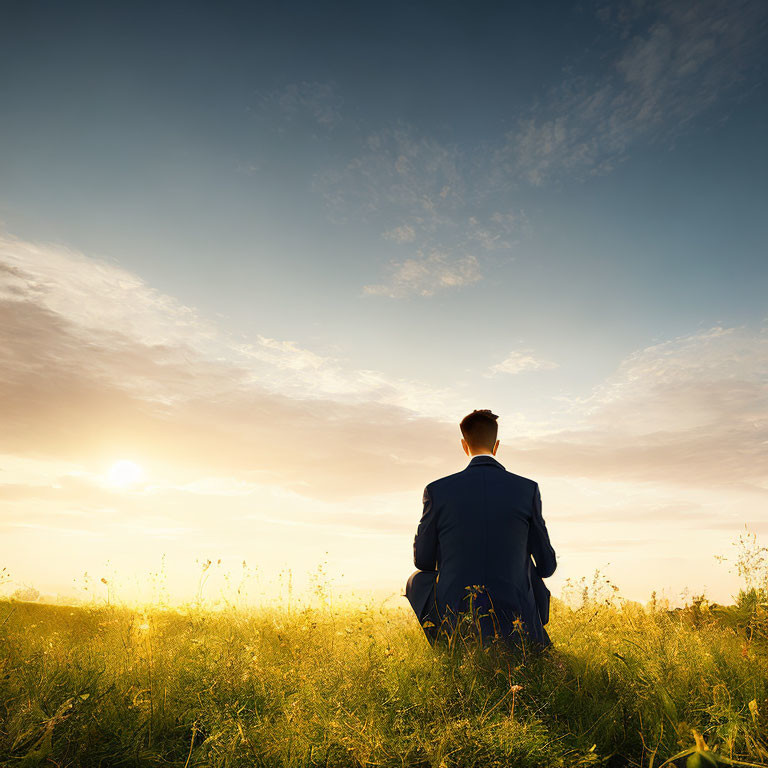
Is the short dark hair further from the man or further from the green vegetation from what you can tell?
the green vegetation

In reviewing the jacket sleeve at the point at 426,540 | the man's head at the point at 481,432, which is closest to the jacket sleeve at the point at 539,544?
the man's head at the point at 481,432

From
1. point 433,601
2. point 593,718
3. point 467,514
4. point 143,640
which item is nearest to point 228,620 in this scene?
point 143,640

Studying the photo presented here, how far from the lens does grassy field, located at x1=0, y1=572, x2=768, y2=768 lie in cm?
242

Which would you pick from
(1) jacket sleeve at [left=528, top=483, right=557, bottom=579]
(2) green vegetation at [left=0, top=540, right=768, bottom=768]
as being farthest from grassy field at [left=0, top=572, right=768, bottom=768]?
(1) jacket sleeve at [left=528, top=483, right=557, bottom=579]

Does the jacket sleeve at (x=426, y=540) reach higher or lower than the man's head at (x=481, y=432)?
lower

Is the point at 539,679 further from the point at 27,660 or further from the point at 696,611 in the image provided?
the point at 696,611

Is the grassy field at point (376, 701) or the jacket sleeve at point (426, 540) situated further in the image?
the jacket sleeve at point (426, 540)

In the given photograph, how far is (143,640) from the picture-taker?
4.60 metres

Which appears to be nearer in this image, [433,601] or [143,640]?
[143,640]

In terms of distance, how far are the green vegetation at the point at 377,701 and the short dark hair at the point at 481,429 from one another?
6.87 feet

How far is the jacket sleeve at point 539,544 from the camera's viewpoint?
4.94 metres

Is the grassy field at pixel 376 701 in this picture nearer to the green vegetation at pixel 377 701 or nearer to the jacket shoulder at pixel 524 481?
the green vegetation at pixel 377 701

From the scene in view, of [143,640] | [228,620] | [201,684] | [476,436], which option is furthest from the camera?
[228,620]

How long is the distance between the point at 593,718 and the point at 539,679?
426 mm
